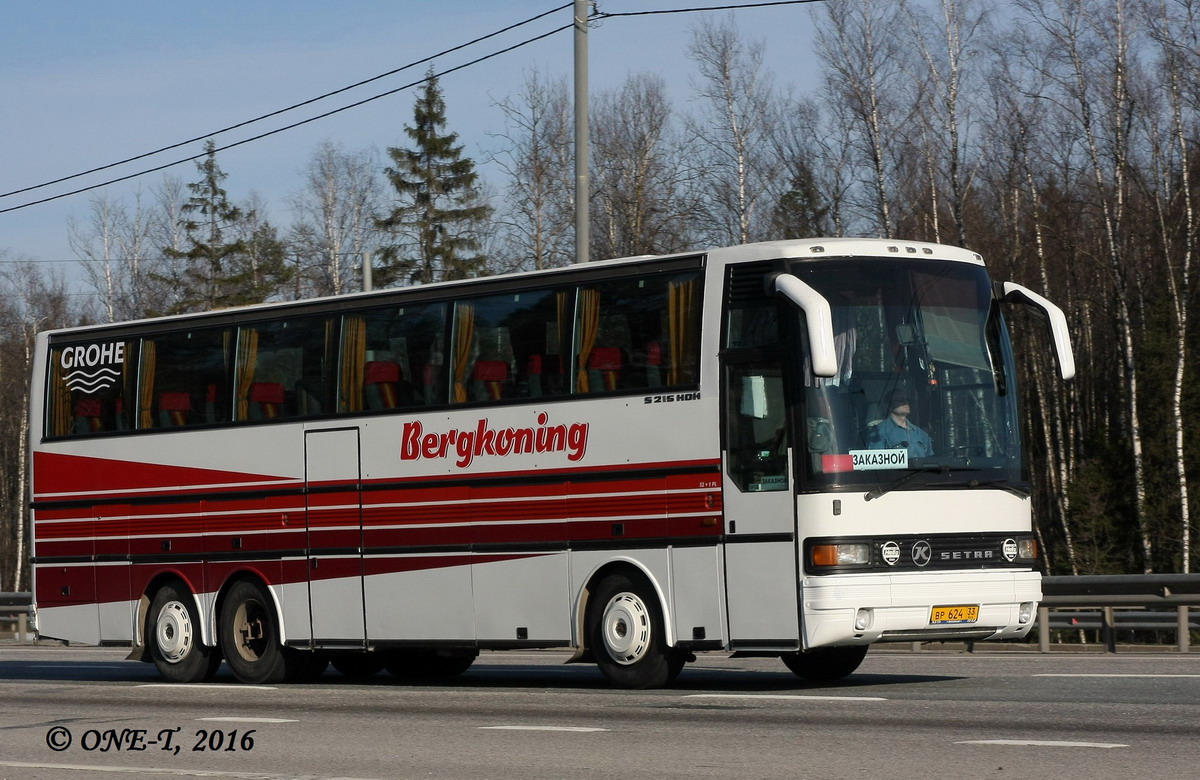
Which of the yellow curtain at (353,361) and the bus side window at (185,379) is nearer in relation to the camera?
the yellow curtain at (353,361)

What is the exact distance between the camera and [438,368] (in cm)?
1570

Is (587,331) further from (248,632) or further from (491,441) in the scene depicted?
(248,632)

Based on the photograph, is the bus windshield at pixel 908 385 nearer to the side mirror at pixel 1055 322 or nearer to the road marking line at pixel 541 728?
the side mirror at pixel 1055 322

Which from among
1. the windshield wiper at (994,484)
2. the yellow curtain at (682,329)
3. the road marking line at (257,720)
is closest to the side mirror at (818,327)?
the yellow curtain at (682,329)

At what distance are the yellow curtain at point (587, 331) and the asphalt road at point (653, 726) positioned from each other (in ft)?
8.53

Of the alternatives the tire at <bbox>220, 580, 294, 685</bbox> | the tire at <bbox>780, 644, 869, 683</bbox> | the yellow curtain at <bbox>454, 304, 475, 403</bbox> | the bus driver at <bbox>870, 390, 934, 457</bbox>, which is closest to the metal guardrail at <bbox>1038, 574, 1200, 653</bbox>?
the tire at <bbox>780, 644, 869, 683</bbox>

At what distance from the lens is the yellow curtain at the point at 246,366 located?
56.4 ft

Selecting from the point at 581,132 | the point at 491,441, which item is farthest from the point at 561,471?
the point at 581,132

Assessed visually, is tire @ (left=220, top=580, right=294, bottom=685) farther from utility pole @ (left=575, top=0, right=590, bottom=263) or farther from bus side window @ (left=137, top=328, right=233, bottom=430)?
utility pole @ (left=575, top=0, right=590, bottom=263)

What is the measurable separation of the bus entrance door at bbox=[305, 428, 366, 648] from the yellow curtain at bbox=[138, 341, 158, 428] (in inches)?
95.1

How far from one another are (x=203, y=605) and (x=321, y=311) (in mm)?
3336

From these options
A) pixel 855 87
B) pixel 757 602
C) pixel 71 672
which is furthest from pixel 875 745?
pixel 855 87

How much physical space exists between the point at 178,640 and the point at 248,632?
88 cm

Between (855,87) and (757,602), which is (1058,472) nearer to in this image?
(855,87)
